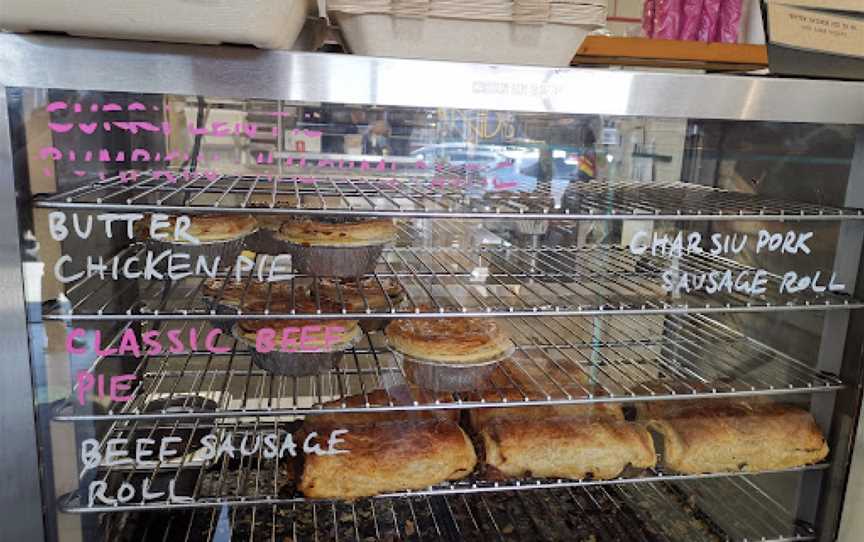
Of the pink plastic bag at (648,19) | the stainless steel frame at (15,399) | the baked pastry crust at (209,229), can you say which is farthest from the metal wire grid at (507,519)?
the pink plastic bag at (648,19)

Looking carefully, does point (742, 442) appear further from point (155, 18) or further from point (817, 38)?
point (155, 18)

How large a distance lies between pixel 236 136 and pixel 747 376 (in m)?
1.43

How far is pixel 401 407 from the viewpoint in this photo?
54.9 inches

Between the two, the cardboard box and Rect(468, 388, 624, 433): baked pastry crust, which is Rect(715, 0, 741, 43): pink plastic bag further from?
Rect(468, 388, 624, 433): baked pastry crust

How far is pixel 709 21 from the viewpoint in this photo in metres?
1.95

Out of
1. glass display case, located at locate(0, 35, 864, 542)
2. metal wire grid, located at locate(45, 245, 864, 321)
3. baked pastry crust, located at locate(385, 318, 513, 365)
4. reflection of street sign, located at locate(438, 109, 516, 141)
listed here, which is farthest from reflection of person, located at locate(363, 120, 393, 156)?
baked pastry crust, located at locate(385, 318, 513, 365)

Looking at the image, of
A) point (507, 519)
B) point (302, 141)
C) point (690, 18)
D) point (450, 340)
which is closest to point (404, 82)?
point (302, 141)

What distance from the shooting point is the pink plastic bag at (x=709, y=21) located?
192cm

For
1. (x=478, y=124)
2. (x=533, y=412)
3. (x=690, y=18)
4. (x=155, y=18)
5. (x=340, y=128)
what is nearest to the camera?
(x=155, y=18)

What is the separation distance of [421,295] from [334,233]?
0.32 m

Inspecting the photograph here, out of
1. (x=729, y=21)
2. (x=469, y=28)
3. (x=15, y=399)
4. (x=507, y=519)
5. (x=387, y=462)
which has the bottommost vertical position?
(x=507, y=519)

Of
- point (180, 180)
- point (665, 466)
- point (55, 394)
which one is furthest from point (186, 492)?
point (665, 466)

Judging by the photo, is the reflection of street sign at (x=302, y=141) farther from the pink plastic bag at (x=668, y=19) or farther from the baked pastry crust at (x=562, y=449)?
the pink plastic bag at (x=668, y=19)

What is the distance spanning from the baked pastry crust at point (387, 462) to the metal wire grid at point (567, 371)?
0.09m
